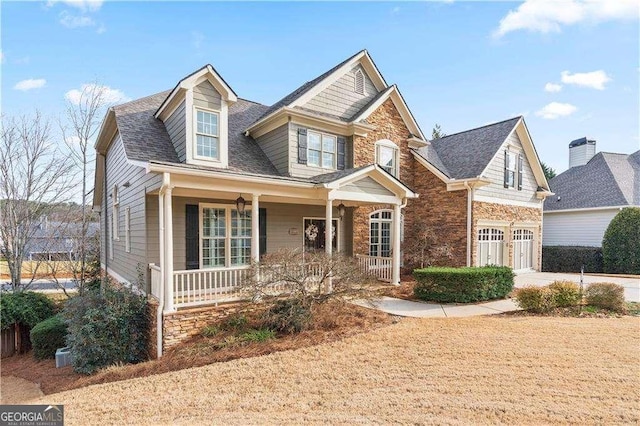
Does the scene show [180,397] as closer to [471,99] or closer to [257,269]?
[257,269]

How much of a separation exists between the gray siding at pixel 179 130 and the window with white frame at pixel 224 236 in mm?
1678

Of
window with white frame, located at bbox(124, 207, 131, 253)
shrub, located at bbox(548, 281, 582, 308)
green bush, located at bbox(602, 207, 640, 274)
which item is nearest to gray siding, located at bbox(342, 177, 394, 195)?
shrub, located at bbox(548, 281, 582, 308)

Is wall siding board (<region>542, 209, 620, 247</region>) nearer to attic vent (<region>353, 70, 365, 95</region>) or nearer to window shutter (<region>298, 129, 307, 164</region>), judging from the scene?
attic vent (<region>353, 70, 365, 95</region>)

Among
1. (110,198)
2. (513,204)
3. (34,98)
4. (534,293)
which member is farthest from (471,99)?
(34,98)

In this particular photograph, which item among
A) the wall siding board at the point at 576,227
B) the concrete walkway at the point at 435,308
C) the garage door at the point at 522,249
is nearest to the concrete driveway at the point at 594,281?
the garage door at the point at 522,249

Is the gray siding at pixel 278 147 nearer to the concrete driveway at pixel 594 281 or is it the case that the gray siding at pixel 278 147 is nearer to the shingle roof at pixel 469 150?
the shingle roof at pixel 469 150

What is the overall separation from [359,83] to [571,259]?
16.0 m

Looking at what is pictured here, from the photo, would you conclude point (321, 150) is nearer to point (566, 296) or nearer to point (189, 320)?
point (189, 320)

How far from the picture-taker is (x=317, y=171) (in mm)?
11266

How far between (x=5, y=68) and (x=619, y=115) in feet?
67.3

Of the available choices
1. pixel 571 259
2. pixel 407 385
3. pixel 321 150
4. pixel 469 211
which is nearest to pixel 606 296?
pixel 469 211

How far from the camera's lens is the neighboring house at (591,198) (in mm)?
17656

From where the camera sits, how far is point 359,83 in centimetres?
1280

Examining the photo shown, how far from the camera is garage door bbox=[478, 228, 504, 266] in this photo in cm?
1393
